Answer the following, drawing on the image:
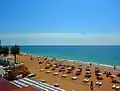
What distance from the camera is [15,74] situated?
66.6 ft

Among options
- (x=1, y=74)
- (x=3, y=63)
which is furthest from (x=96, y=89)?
(x=3, y=63)

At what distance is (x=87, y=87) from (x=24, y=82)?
855 cm

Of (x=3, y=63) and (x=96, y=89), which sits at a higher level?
(x=3, y=63)

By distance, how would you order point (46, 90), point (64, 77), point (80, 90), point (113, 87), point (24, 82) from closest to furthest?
point (46, 90), point (24, 82), point (80, 90), point (113, 87), point (64, 77)

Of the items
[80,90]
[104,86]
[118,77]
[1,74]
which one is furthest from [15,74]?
[118,77]

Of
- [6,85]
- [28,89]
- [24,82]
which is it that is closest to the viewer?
[28,89]

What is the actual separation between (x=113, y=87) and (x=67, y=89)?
5.45 metres

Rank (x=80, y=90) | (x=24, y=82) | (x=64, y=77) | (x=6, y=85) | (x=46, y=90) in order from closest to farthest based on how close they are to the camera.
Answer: (x=6, y=85)
(x=46, y=90)
(x=24, y=82)
(x=80, y=90)
(x=64, y=77)

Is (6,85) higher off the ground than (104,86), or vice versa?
(6,85)

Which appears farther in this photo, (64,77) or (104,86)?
(64,77)

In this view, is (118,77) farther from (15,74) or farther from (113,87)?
(15,74)

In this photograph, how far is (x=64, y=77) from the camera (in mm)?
26734

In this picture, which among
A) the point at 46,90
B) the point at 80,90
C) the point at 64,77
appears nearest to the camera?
the point at 46,90

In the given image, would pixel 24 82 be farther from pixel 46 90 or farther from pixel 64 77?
pixel 64 77
